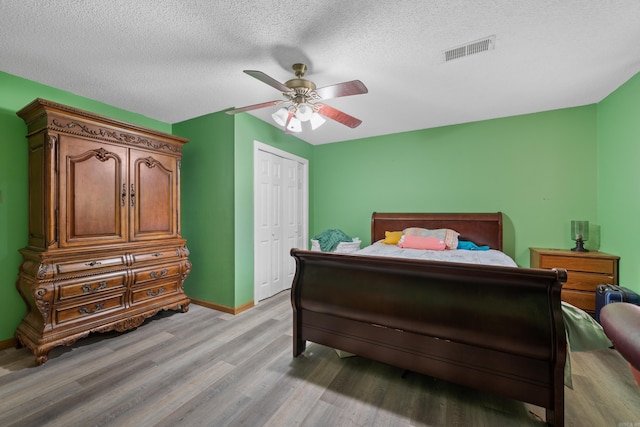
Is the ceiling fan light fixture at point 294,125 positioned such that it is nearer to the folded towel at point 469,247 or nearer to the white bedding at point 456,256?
the white bedding at point 456,256

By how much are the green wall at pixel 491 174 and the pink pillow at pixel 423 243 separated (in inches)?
29.7

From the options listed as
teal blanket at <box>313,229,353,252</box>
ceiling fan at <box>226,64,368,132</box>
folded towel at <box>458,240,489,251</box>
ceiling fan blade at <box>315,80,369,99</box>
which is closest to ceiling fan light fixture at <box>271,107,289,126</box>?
ceiling fan at <box>226,64,368,132</box>

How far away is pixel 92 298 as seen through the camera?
2.40 m

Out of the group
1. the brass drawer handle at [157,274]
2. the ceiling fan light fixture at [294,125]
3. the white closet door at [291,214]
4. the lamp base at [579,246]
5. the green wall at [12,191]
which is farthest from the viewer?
the white closet door at [291,214]

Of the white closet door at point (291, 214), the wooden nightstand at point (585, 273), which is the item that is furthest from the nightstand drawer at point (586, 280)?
the white closet door at point (291, 214)

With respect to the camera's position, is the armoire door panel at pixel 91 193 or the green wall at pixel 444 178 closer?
the armoire door panel at pixel 91 193

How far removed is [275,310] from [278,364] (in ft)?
3.95

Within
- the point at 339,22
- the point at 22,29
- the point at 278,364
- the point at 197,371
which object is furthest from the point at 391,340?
the point at 22,29

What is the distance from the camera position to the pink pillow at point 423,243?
3270 millimetres

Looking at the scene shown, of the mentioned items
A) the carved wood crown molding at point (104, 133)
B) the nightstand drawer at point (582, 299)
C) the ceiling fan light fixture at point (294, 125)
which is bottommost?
the nightstand drawer at point (582, 299)

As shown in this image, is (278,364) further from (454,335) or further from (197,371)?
(454,335)

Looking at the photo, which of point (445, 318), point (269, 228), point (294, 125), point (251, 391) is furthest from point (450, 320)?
point (269, 228)

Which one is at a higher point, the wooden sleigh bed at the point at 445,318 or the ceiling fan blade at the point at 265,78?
the ceiling fan blade at the point at 265,78

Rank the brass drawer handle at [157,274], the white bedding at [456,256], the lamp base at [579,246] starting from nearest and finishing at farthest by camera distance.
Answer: the white bedding at [456,256], the brass drawer handle at [157,274], the lamp base at [579,246]
